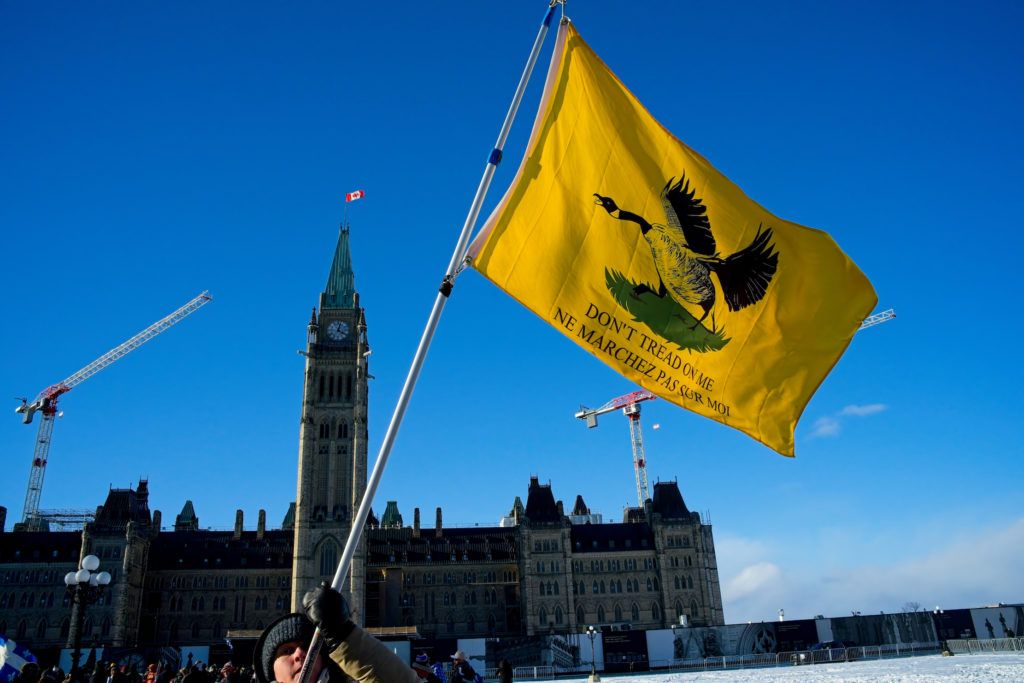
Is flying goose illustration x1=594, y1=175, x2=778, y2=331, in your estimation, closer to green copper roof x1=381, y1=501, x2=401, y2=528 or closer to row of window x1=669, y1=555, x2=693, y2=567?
row of window x1=669, y1=555, x2=693, y2=567

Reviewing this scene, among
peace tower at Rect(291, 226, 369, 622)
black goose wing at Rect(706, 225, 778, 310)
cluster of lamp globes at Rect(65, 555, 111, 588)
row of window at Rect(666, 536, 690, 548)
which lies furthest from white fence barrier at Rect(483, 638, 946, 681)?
black goose wing at Rect(706, 225, 778, 310)

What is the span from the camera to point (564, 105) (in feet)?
29.9

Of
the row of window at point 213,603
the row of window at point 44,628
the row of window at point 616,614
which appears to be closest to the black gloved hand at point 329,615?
the row of window at point 616,614

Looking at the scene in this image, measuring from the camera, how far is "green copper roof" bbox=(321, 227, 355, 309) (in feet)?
337

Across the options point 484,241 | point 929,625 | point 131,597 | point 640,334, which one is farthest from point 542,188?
A: point 131,597

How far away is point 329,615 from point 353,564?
285ft

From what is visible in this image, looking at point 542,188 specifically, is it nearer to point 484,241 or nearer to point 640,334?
point 484,241

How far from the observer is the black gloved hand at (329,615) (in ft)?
10.2

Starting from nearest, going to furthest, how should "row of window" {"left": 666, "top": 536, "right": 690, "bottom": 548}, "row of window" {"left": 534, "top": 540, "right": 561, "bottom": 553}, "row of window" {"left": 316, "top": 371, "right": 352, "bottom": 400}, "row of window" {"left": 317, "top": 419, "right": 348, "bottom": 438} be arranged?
"row of window" {"left": 317, "top": 419, "right": 348, "bottom": 438}
"row of window" {"left": 534, "top": 540, "right": 561, "bottom": 553}
"row of window" {"left": 316, "top": 371, "right": 352, "bottom": 400}
"row of window" {"left": 666, "top": 536, "right": 690, "bottom": 548}

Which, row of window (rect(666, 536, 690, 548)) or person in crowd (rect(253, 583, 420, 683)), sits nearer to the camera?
person in crowd (rect(253, 583, 420, 683))

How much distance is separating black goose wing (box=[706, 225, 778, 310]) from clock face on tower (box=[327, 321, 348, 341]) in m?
91.7

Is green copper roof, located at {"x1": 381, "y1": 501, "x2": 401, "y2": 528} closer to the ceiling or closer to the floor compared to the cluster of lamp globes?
closer to the ceiling

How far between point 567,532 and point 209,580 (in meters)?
41.8

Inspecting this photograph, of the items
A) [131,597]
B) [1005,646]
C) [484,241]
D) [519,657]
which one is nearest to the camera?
[484,241]
